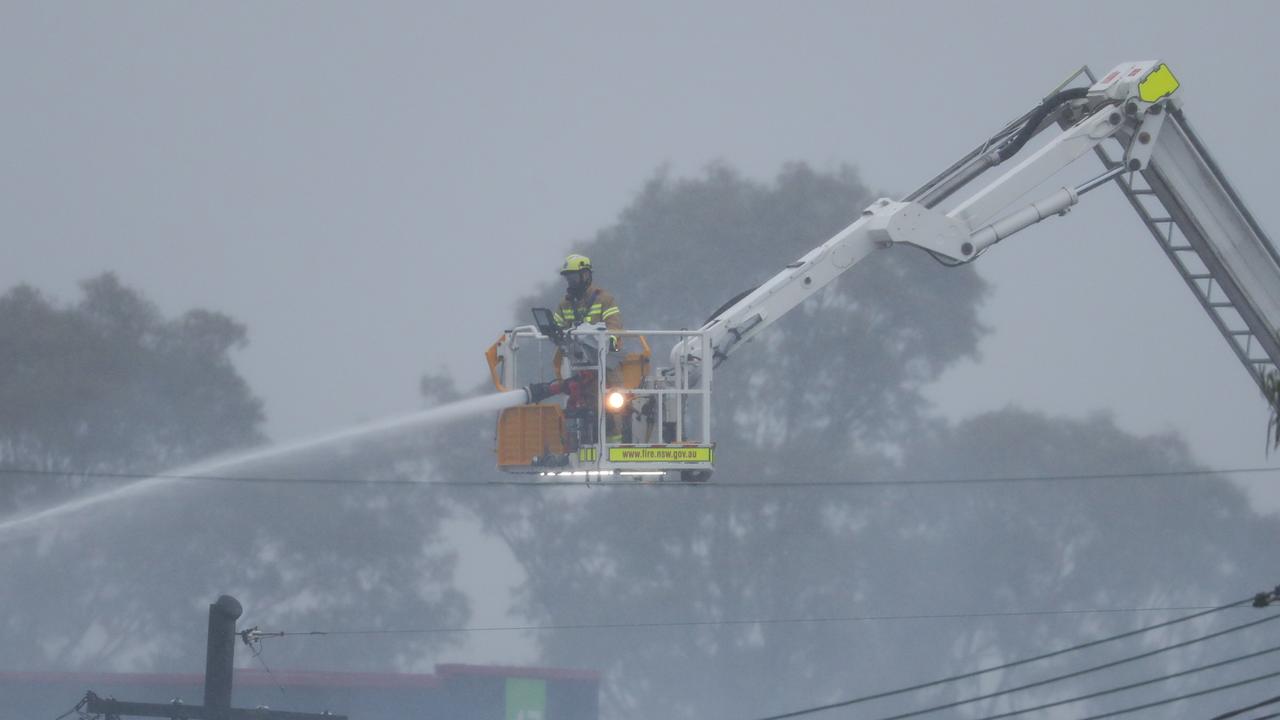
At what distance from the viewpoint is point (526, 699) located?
4750 centimetres

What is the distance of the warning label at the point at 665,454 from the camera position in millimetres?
21516

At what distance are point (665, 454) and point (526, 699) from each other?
88.5 feet

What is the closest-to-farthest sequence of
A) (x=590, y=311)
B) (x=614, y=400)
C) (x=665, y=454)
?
(x=665, y=454)
(x=614, y=400)
(x=590, y=311)

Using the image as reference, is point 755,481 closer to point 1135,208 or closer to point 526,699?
point 526,699

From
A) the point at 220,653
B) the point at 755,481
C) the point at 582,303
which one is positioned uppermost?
the point at 755,481

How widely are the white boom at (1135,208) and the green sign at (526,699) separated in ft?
83.0

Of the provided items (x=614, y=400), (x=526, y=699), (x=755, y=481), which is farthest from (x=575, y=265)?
(x=755, y=481)

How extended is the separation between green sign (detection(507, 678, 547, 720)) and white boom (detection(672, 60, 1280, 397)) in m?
25.3

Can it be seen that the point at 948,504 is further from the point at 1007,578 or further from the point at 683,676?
the point at 683,676

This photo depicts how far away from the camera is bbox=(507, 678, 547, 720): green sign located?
47.1m

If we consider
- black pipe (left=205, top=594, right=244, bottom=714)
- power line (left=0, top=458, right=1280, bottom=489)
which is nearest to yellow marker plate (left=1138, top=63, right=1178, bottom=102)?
black pipe (left=205, top=594, right=244, bottom=714)

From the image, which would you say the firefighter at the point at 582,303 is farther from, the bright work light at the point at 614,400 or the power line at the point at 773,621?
the power line at the point at 773,621

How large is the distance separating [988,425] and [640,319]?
568 inches

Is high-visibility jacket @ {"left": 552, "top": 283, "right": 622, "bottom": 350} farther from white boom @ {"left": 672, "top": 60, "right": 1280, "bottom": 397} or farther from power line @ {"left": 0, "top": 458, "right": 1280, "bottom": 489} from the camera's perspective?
power line @ {"left": 0, "top": 458, "right": 1280, "bottom": 489}
